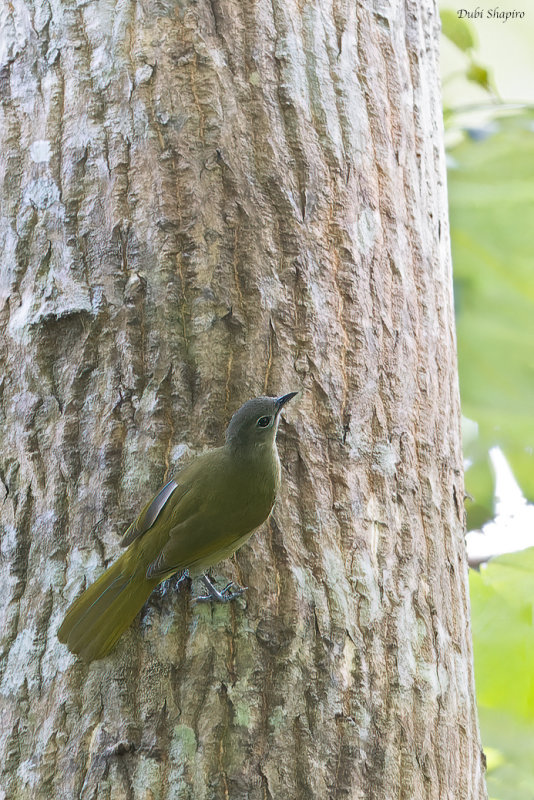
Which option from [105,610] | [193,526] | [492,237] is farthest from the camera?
[492,237]

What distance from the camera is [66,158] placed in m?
1.83

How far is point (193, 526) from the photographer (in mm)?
1660

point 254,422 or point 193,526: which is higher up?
point 254,422

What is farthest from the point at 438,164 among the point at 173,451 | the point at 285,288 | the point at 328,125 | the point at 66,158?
the point at 173,451

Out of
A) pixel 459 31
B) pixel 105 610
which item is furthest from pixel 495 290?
pixel 105 610

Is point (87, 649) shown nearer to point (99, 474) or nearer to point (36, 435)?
point (99, 474)

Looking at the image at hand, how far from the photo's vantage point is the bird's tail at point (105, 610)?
4.93 ft

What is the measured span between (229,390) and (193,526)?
31cm

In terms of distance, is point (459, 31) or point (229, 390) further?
point (459, 31)

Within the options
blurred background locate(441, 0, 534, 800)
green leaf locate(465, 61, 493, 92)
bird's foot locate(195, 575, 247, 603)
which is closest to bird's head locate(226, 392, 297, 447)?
bird's foot locate(195, 575, 247, 603)

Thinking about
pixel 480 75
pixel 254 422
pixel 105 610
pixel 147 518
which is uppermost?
pixel 480 75

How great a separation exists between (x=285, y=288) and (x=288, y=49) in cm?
62

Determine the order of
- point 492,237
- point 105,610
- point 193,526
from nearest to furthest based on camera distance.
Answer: point 105,610
point 193,526
point 492,237

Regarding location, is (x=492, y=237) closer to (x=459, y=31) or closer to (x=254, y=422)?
(x=459, y=31)
